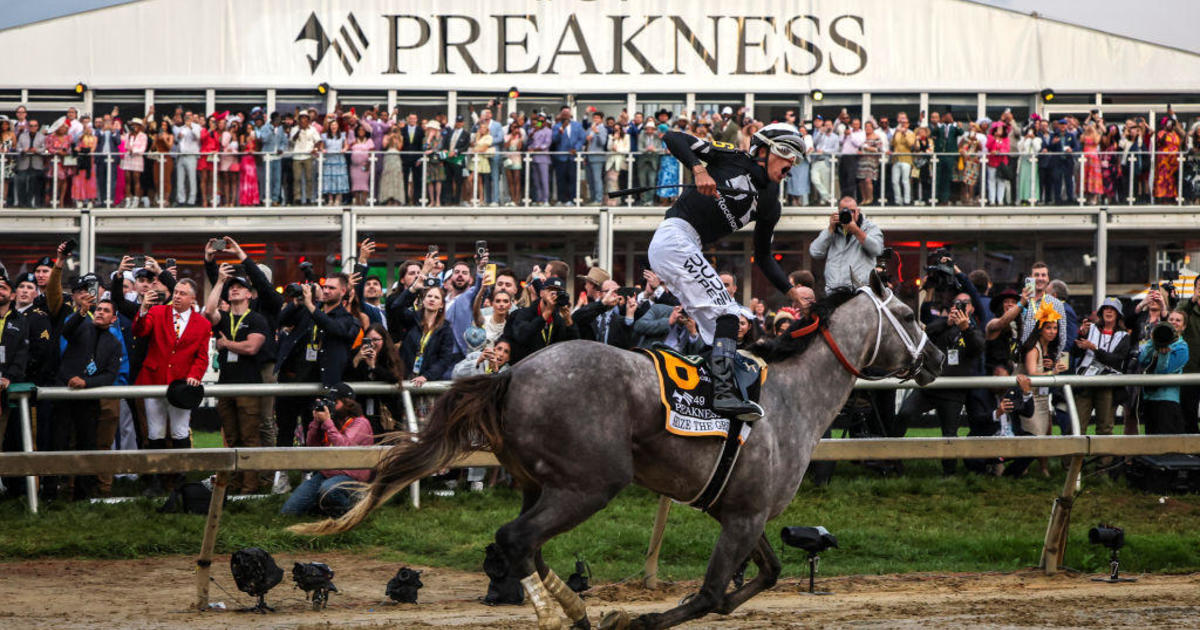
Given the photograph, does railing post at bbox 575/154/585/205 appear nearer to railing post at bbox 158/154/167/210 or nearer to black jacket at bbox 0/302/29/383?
railing post at bbox 158/154/167/210

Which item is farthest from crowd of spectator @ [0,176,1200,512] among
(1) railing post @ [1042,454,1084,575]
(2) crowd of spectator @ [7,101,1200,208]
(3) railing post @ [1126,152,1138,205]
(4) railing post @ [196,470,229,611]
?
(3) railing post @ [1126,152,1138,205]

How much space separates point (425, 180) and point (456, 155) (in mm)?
877

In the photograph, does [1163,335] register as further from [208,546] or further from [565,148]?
[565,148]

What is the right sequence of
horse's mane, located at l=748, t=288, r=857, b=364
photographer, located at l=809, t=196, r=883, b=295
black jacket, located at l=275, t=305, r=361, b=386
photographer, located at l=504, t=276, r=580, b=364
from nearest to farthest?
horse's mane, located at l=748, t=288, r=857, b=364 → photographer, located at l=809, t=196, r=883, b=295 → photographer, located at l=504, t=276, r=580, b=364 → black jacket, located at l=275, t=305, r=361, b=386

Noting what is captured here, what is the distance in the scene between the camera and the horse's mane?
7.36m

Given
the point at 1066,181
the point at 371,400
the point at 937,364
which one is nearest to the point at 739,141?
the point at 1066,181

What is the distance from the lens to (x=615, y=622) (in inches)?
255

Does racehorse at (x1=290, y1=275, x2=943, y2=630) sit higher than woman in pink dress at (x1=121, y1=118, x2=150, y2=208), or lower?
lower

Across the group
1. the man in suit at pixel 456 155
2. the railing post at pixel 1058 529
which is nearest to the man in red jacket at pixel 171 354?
the railing post at pixel 1058 529

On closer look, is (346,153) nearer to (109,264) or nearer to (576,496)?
(109,264)

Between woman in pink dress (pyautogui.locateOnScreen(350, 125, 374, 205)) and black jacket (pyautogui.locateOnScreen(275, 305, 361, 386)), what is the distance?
516 inches

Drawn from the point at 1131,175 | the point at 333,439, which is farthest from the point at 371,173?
the point at 333,439

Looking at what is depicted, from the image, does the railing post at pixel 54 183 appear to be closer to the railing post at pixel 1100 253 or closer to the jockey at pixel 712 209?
the railing post at pixel 1100 253

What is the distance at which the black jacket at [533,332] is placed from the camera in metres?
11.2
